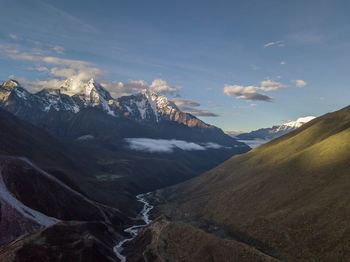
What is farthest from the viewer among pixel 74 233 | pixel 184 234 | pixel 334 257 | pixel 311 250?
pixel 74 233

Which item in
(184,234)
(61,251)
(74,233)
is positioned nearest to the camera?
(61,251)

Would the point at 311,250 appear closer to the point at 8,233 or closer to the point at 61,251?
the point at 61,251

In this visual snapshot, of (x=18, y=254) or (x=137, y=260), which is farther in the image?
(x=137, y=260)

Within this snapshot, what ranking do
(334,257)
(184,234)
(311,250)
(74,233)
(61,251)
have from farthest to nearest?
1. (74,233)
2. (184,234)
3. (61,251)
4. (311,250)
5. (334,257)

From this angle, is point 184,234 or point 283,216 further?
point 283,216

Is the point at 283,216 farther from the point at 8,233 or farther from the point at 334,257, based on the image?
the point at 8,233

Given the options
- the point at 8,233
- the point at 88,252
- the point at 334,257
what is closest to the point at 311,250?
the point at 334,257

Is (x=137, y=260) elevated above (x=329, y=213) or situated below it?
below

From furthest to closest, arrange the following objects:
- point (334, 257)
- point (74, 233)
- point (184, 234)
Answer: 1. point (74, 233)
2. point (184, 234)
3. point (334, 257)

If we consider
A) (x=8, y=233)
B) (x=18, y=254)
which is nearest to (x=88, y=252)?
(x=18, y=254)
